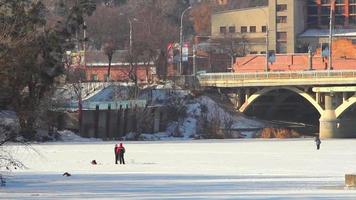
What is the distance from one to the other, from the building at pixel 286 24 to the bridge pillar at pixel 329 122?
4321cm

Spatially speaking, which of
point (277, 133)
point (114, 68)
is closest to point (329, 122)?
point (277, 133)

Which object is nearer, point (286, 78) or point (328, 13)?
point (286, 78)

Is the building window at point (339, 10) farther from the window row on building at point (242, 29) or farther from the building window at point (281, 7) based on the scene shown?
the window row on building at point (242, 29)

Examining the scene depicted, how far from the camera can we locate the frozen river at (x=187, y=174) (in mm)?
28266

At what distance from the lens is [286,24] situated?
13150cm

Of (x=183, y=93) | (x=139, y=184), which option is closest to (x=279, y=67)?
(x=183, y=93)

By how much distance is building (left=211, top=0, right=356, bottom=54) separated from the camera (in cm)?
13076

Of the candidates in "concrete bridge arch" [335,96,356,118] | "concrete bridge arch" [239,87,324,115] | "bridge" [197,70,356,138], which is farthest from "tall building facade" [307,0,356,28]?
"concrete bridge arch" [335,96,356,118]

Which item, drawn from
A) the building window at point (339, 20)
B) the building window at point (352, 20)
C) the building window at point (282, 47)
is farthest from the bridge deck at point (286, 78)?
the building window at point (352, 20)

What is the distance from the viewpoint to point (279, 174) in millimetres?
38094

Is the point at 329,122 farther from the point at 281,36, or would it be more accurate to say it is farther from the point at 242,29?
the point at 242,29

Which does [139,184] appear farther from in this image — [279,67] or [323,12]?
[323,12]

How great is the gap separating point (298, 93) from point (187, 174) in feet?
163

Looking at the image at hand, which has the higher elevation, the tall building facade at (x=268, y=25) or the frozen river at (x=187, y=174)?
the tall building facade at (x=268, y=25)
